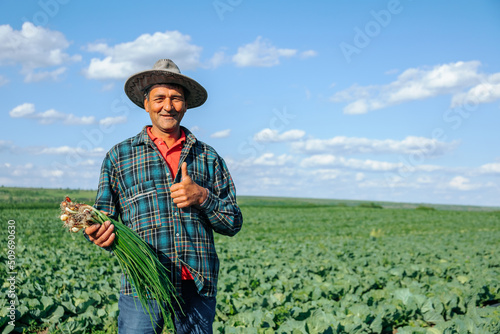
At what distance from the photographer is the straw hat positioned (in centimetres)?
250

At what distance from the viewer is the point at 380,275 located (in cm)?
770

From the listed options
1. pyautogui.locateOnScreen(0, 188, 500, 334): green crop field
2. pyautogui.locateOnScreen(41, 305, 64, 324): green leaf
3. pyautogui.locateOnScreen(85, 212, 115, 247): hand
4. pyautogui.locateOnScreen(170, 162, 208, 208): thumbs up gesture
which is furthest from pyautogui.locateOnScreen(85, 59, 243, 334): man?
pyautogui.locateOnScreen(41, 305, 64, 324): green leaf

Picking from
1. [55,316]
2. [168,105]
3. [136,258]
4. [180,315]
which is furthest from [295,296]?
[168,105]

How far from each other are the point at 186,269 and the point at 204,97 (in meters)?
1.11

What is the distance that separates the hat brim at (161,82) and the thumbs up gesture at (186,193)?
628 millimetres

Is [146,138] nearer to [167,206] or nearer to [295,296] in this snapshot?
[167,206]

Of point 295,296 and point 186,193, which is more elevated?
point 186,193

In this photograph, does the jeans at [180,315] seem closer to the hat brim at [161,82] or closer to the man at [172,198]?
the man at [172,198]

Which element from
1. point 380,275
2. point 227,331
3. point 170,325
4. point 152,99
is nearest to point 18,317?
point 227,331

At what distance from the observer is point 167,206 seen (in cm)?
243

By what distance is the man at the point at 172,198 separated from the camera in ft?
7.84

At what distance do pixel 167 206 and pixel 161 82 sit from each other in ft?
2.47

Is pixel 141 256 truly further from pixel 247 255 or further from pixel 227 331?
pixel 247 255

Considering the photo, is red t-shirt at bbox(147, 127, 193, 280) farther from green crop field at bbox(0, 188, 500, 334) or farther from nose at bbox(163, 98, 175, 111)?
green crop field at bbox(0, 188, 500, 334)
